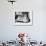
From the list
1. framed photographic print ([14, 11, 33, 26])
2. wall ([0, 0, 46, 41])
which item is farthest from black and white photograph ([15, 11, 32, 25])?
wall ([0, 0, 46, 41])

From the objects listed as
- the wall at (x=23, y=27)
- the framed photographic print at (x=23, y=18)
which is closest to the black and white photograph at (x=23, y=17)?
the framed photographic print at (x=23, y=18)

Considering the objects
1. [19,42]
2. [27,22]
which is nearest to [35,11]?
[27,22]

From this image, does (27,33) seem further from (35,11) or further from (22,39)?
(35,11)

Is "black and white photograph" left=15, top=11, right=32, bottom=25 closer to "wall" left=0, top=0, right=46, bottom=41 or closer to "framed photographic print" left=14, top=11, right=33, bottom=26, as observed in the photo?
"framed photographic print" left=14, top=11, right=33, bottom=26

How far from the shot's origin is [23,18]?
415 centimetres

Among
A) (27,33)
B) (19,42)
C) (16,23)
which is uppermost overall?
(16,23)

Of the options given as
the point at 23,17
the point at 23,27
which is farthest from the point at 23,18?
the point at 23,27

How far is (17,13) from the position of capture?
416cm

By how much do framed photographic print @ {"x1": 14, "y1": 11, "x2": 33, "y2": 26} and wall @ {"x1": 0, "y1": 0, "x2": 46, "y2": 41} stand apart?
0.10m

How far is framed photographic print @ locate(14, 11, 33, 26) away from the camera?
412cm

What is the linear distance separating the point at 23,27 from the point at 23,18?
0.27 m

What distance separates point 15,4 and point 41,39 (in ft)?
4.23

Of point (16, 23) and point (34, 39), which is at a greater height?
point (16, 23)

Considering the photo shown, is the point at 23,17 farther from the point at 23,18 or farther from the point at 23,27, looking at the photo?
the point at 23,27
